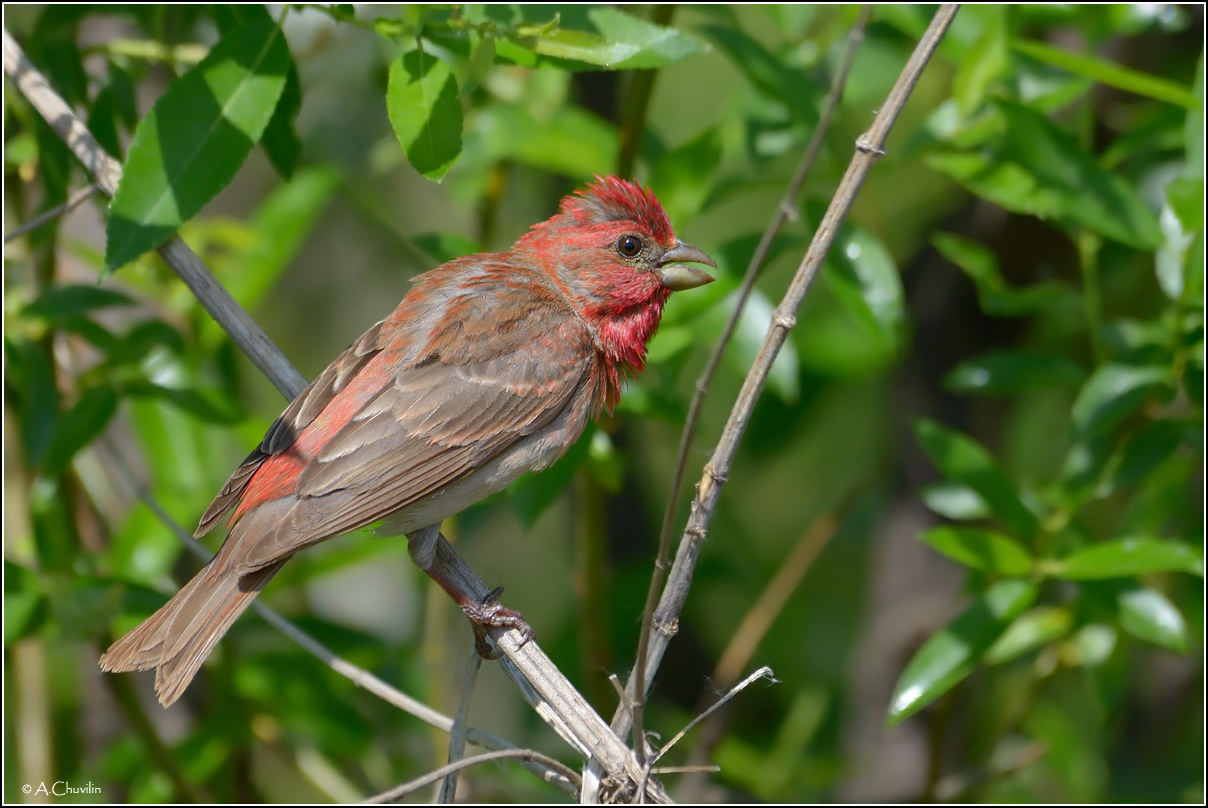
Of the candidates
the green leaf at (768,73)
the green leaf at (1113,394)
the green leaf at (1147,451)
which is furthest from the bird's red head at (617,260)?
the green leaf at (1147,451)

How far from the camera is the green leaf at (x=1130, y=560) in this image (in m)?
3.41

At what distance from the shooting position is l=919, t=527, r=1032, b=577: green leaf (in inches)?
141

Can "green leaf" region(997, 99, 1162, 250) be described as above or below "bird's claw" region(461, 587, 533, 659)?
above

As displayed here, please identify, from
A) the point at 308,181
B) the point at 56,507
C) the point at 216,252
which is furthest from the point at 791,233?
the point at 216,252

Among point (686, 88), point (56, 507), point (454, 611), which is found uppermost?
point (56, 507)

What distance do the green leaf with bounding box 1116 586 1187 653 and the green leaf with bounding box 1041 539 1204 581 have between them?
0.10 metres

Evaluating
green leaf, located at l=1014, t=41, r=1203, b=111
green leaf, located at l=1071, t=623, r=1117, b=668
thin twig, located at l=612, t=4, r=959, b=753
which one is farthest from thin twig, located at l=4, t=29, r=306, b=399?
green leaf, located at l=1071, t=623, r=1117, b=668

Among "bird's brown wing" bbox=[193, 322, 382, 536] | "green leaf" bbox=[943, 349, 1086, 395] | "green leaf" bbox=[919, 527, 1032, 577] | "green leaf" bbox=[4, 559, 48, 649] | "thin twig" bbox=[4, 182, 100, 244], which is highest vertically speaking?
"thin twig" bbox=[4, 182, 100, 244]

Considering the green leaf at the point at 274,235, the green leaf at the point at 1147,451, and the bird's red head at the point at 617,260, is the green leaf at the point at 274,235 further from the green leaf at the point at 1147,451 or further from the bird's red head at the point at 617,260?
the green leaf at the point at 1147,451

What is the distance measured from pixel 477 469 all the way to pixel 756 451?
1.98 metres

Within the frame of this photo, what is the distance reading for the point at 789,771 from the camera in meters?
4.84

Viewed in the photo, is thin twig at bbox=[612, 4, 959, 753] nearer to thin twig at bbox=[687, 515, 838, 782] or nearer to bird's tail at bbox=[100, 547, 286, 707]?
bird's tail at bbox=[100, 547, 286, 707]

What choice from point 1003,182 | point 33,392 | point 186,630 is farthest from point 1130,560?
point 33,392

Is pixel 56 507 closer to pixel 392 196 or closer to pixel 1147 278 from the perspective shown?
pixel 392 196
